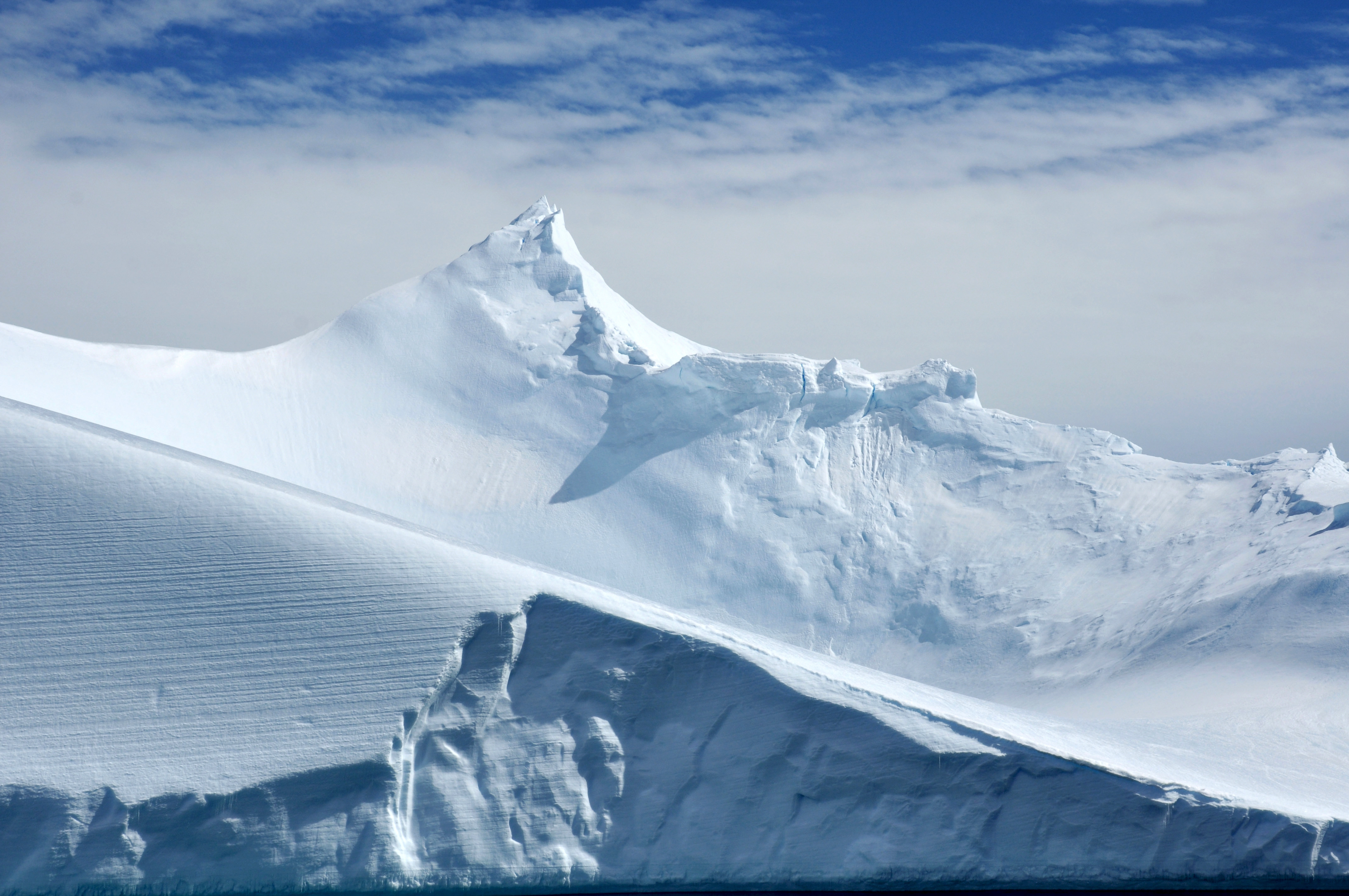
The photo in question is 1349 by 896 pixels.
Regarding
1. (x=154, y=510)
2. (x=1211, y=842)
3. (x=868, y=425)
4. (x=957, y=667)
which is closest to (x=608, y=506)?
(x=868, y=425)

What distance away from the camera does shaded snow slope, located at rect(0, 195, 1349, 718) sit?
1702cm

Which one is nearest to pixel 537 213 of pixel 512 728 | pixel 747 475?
pixel 747 475

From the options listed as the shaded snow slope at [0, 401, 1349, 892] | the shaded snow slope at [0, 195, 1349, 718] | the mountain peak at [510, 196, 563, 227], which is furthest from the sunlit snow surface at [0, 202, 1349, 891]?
the mountain peak at [510, 196, 563, 227]

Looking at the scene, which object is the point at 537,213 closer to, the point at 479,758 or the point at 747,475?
the point at 747,475

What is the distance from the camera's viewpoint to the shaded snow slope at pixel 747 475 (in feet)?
55.8

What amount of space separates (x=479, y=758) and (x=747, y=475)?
10.7 metres

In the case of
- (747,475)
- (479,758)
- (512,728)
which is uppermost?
(747,475)

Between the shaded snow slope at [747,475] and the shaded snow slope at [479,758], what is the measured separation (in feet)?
22.1

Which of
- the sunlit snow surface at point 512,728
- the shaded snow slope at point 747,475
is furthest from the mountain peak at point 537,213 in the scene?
the sunlit snow surface at point 512,728

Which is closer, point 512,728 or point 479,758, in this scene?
point 479,758

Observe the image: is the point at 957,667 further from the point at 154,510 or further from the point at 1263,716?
the point at 154,510

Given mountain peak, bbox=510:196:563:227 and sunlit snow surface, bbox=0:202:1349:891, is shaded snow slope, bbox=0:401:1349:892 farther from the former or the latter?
mountain peak, bbox=510:196:563:227

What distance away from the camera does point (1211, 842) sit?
9086 millimetres

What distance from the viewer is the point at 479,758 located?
899 centimetres
